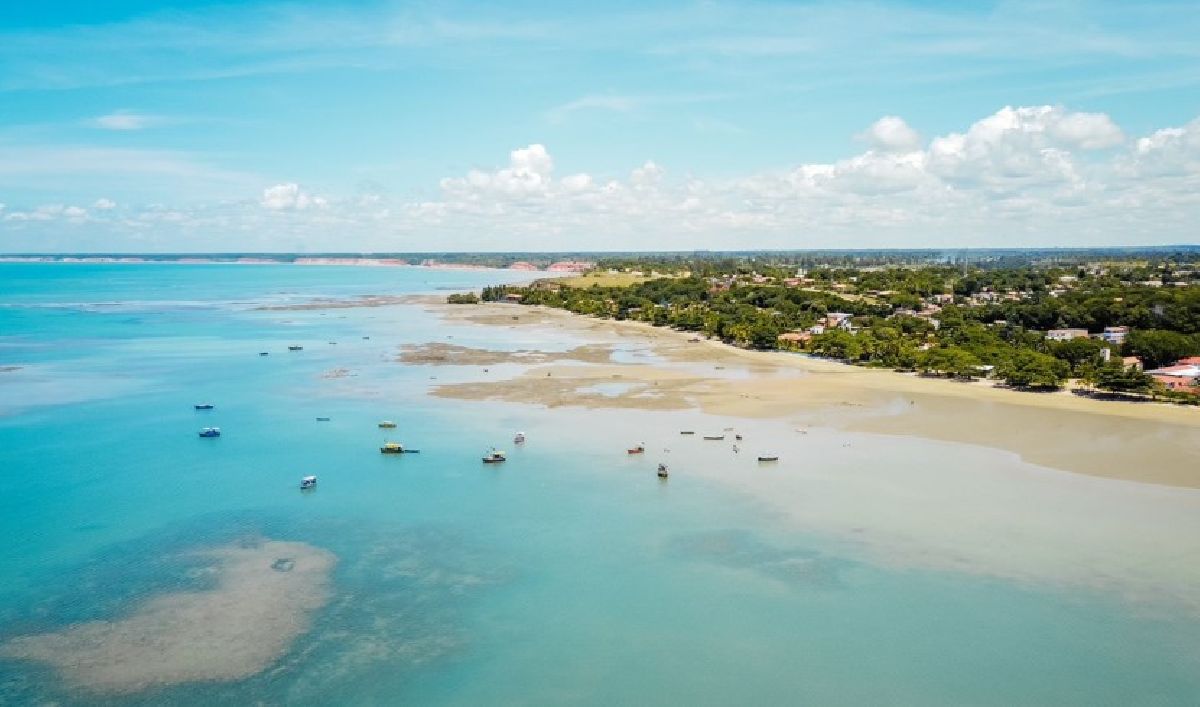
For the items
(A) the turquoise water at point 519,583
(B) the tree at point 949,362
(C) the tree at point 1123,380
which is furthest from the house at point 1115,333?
(A) the turquoise water at point 519,583

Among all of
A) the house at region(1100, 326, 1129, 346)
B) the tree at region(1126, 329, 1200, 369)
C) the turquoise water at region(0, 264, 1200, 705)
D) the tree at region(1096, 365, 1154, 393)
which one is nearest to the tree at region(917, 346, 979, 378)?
the tree at region(1096, 365, 1154, 393)

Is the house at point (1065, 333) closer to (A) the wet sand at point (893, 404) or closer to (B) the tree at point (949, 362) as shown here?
(B) the tree at point (949, 362)

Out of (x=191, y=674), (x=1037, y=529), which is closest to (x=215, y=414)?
(x=191, y=674)

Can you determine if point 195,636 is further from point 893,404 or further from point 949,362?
point 949,362

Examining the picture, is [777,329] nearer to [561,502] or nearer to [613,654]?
[561,502]

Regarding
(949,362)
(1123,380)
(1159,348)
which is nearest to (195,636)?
(1123,380)

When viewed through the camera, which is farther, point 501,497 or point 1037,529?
point 501,497
